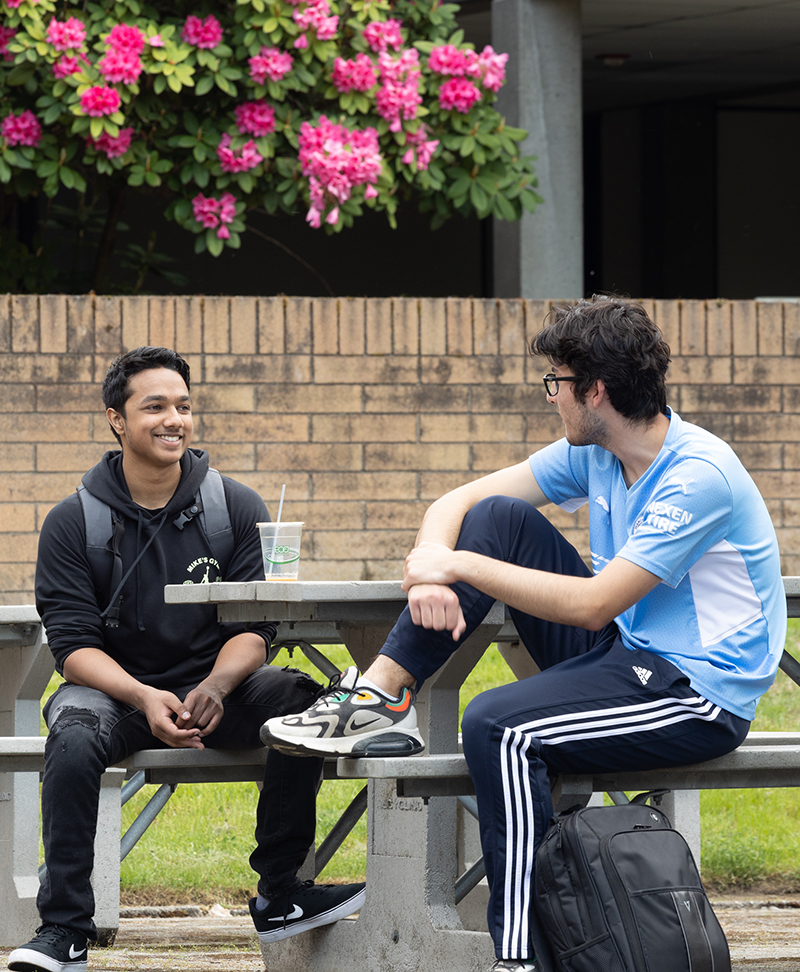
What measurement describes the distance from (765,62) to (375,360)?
7306mm

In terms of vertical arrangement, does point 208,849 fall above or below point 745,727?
below

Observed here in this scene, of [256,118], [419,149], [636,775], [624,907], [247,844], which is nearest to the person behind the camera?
[624,907]

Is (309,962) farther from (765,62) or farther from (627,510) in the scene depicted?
(765,62)

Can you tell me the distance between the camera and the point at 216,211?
25.3 feet

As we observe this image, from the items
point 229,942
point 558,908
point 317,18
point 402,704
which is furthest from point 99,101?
point 558,908

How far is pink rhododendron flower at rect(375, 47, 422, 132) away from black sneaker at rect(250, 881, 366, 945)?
4.93 m

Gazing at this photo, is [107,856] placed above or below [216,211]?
below

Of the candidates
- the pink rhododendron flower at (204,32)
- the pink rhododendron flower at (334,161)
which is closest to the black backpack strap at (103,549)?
the pink rhododendron flower at (334,161)

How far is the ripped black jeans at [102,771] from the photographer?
329 centimetres

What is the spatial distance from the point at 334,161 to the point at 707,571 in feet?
15.9

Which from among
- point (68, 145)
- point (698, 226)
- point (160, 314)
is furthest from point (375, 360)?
point (698, 226)

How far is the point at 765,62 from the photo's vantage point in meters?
13.1

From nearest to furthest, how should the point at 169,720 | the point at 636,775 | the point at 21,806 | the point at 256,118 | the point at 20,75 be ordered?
the point at 636,775
the point at 169,720
the point at 21,806
the point at 20,75
the point at 256,118

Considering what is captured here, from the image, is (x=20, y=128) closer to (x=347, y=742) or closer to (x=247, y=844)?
(x=247, y=844)
